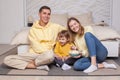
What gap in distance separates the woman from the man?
28cm

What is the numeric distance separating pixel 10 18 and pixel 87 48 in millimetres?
3265

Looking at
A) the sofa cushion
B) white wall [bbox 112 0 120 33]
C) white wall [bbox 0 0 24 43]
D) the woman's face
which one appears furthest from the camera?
white wall [bbox 0 0 24 43]

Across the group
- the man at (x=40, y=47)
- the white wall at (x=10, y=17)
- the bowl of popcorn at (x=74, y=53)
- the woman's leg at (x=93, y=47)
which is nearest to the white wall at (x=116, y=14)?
the white wall at (x=10, y=17)

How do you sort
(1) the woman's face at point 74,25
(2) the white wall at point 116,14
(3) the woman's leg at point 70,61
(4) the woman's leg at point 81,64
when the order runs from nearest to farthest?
(4) the woman's leg at point 81,64 → (1) the woman's face at point 74,25 → (3) the woman's leg at point 70,61 → (2) the white wall at point 116,14

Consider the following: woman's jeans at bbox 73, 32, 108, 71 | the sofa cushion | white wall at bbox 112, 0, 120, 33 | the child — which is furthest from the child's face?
white wall at bbox 112, 0, 120, 33

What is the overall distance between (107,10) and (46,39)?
298 cm

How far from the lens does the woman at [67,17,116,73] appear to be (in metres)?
2.92

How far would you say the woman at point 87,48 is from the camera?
292 centimetres

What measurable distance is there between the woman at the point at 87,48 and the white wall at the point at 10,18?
2.95 metres

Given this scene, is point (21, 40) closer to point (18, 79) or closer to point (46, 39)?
point (46, 39)

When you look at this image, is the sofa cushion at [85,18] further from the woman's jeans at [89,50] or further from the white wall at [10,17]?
the woman's jeans at [89,50]

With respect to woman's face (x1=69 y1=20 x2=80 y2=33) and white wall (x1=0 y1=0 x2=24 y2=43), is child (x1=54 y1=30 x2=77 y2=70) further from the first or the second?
white wall (x1=0 y1=0 x2=24 y2=43)

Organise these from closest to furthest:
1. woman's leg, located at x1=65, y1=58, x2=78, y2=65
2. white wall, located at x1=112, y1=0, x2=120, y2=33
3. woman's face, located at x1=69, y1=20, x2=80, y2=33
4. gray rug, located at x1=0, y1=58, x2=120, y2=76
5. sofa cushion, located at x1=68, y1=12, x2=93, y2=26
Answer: gray rug, located at x1=0, y1=58, x2=120, y2=76 → woman's face, located at x1=69, y1=20, x2=80, y2=33 → woman's leg, located at x1=65, y1=58, x2=78, y2=65 → sofa cushion, located at x1=68, y1=12, x2=93, y2=26 → white wall, located at x1=112, y1=0, x2=120, y2=33

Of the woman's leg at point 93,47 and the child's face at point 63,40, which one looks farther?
the child's face at point 63,40
